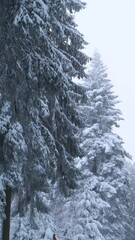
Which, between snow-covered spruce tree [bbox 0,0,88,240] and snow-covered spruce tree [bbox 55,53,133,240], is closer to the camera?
snow-covered spruce tree [bbox 0,0,88,240]

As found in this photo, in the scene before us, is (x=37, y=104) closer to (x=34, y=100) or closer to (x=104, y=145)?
(x=34, y=100)

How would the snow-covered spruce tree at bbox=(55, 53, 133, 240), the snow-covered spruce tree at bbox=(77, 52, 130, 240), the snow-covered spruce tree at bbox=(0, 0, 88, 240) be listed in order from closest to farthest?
the snow-covered spruce tree at bbox=(0, 0, 88, 240) → the snow-covered spruce tree at bbox=(55, 53, 133, 240) → the snow-covered spruce tree at bbox=(77, 52, 130, 240)

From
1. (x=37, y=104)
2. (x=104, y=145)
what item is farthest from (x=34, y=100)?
(x=104, y=145)

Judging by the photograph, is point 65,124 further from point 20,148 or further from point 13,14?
point 13,14

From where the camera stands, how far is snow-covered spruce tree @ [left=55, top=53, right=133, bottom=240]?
2119cm

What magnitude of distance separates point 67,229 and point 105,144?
584 centimetres

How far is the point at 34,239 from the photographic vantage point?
1516 centimetres

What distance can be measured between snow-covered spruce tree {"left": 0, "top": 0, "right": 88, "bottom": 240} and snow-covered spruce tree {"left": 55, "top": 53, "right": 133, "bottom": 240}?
957 centimetres

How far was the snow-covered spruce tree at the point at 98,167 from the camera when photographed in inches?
834

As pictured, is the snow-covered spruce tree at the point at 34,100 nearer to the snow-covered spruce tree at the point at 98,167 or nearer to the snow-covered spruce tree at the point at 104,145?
the snow-covered spruce tree at the point at 98,167

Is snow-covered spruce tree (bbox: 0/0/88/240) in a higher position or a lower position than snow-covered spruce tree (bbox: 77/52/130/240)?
lower

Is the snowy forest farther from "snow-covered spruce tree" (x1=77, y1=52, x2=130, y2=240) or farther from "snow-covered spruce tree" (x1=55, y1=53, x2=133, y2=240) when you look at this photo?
"snow-covered spruce tree" (x1=77, y1=52, x2=130, y2=240)

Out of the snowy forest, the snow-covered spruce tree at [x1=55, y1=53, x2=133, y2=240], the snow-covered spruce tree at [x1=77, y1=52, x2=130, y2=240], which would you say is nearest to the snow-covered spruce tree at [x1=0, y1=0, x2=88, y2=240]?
the snowy forest

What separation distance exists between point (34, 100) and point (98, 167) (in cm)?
1583
